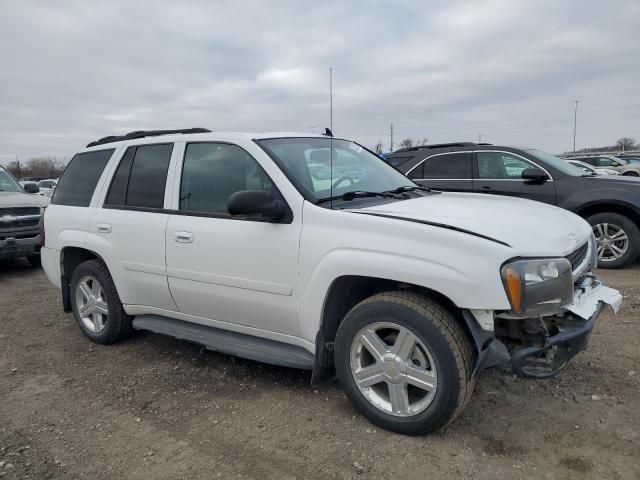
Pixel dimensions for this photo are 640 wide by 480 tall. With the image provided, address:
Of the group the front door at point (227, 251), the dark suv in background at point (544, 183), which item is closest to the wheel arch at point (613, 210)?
the dark suv in background at point (544, 183)

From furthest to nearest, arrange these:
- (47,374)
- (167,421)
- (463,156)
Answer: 1. (463,156)
2. (47,374)
3. (167,421)

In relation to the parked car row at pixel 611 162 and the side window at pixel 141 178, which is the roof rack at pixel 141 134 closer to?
the side window at pixel 141 178

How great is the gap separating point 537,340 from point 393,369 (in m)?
0.80

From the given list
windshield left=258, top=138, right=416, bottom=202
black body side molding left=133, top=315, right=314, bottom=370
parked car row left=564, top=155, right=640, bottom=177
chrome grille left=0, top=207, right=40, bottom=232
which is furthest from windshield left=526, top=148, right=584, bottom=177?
parked car row left=564, top=155, right=640, bottom=177

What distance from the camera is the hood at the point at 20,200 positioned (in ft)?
26.5

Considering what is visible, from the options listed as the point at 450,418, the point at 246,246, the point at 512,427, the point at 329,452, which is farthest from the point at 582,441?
the point at 246,246

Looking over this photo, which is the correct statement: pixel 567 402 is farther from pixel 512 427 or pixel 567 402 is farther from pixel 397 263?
pixel 397 263

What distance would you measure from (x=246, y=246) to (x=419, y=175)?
16.9ft

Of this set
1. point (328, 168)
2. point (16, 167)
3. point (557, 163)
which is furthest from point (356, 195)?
point (16, 167)

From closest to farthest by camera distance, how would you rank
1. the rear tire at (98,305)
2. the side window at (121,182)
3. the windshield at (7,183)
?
the side window at (121,182), the rear tire at (98,305), the windshield at (7,183)

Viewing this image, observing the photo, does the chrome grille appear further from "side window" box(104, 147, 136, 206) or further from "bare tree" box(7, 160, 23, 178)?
"bare tree" box(7, 160, 23, 178)

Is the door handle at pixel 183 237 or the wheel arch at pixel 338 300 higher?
the door handle at pixel 183 237

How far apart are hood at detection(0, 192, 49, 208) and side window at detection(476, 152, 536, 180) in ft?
23.2

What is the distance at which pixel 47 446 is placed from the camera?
306 centimetres
